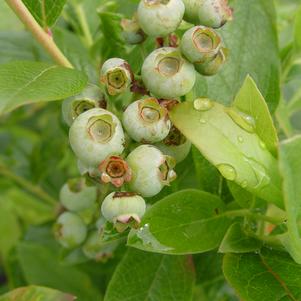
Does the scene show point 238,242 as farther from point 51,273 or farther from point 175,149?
point 51,273

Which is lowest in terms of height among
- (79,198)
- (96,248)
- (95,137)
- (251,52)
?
(96,248)

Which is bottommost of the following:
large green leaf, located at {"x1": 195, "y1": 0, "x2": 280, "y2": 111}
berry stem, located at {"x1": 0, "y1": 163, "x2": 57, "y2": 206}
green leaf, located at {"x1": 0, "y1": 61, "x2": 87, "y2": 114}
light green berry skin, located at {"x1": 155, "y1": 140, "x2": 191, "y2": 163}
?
berry stem, located at {"x1": 0, "y1": 163, "x2": 57, "y2": 206}

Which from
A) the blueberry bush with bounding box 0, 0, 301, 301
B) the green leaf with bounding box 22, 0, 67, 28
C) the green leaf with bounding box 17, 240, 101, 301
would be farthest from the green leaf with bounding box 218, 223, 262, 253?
the green leaf with bounding box 17, 240, 101, 301

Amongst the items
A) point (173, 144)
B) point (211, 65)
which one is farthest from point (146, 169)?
point (211, 65)

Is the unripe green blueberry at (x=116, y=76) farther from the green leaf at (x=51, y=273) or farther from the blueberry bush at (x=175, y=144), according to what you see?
the green leaf at (x=51, y=273)

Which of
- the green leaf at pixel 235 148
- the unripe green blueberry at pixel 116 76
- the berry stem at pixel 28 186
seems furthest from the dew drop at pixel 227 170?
the berry stem at pixel 28 186

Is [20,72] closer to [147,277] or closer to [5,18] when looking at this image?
[147,277]

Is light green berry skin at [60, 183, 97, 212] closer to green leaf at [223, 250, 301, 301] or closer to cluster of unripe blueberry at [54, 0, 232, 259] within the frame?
cluster of unripe blueberry at [54, 0, 232, 259]
